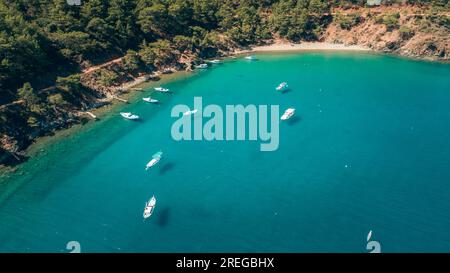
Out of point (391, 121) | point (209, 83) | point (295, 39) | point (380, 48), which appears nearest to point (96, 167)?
point (209, 83)

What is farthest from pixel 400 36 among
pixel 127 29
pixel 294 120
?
pixel 127 29

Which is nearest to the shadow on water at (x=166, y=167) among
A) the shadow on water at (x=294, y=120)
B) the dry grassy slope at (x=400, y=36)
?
the shadow on water at (x=294, y=120)

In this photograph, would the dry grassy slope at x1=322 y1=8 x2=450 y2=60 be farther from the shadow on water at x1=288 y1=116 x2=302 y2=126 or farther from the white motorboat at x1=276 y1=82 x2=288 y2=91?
the shadow on water at x1=288 y1=116 x2=302 y2=126

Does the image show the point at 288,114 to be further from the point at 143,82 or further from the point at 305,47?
the point at 305,47

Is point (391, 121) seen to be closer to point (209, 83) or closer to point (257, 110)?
point (257, 110)

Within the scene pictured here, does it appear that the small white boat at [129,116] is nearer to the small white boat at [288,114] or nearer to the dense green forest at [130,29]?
the dense green forest at [130,29]

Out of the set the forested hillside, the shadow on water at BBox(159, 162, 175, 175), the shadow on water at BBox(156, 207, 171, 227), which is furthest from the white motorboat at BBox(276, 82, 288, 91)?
the shadow on water at BBox(156, 207, 171, 227)
